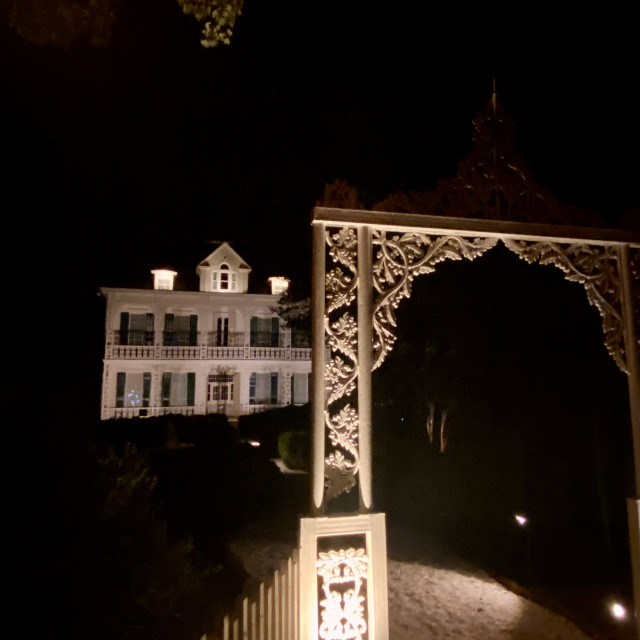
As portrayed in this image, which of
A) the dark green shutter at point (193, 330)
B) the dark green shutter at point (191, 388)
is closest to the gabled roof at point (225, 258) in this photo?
the dark green shutter at point (193, 330)

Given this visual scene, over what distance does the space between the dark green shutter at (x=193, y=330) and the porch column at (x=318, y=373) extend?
18909mm

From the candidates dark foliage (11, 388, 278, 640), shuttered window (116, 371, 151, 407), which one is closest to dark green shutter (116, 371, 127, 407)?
shuttered window (116, 371, 151, 407)

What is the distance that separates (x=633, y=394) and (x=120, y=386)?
2009cm

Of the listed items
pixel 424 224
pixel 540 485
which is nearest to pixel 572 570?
pixel 540 485

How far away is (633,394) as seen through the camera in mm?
4023

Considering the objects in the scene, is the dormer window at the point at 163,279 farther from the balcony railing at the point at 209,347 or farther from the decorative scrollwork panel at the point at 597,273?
the decorative scrollwork panel at the point at 597,273

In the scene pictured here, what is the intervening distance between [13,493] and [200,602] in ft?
7.56

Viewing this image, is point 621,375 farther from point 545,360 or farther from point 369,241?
point 369,241

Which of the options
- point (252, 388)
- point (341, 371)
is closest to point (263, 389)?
point (252, 388)

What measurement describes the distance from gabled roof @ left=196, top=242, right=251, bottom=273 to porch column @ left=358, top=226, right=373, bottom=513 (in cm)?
1896

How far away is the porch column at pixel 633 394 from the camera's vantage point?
3.85 m

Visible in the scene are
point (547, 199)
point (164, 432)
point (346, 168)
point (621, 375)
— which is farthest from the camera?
point (164, 432)

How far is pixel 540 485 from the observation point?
239 inches

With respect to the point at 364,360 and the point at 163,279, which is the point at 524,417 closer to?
the point at 364,360
